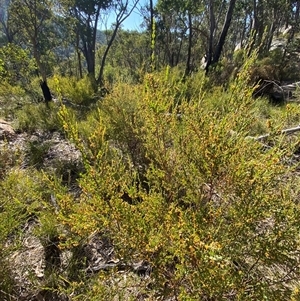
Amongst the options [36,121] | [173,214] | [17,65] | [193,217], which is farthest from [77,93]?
[193,217]

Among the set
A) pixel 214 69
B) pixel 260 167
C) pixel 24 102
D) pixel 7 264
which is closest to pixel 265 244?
pixel 260 167

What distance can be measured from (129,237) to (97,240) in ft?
3.45

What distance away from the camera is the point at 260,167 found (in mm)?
1104

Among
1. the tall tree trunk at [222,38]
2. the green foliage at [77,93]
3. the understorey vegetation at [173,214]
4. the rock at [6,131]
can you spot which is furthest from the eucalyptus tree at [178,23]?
the understorey vegetation at [173,214]

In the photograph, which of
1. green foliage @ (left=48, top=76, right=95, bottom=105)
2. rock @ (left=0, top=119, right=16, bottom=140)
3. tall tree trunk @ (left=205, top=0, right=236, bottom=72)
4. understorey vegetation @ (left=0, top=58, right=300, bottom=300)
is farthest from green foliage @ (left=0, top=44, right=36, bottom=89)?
tall tree trunk @ (left=205, top=0, right=236, bottom=72)

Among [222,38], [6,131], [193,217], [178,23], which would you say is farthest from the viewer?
[178,23]

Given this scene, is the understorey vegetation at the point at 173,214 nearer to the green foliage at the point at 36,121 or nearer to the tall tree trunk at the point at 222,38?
the green foliage at the point at 36,121

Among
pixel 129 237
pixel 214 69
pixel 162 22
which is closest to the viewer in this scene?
pixel 129 237

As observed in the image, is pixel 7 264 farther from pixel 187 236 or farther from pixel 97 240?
pixel 187 236

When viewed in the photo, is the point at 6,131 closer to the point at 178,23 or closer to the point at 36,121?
the point at 36,121

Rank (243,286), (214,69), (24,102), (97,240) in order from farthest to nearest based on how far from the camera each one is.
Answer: (214,69) < (24,102) < (97,240) < (243,286)

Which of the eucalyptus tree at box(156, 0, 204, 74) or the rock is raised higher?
the eucalyptus tree at box(156, 0, 204, 74)

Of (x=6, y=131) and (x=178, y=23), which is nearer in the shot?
(x=6, y=131)

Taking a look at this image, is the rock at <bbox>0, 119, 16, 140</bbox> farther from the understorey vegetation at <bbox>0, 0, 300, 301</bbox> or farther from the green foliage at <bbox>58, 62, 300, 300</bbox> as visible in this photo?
the green foliage at <bbox>58, 62, 300, 300</bbox>
